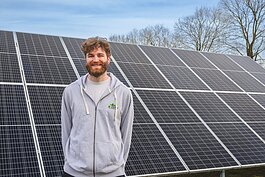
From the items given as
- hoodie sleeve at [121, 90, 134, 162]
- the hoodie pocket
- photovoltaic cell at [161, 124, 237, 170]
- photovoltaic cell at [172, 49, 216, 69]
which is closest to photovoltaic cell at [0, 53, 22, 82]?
photovoltaic cell at [161, 124, 237, 170]

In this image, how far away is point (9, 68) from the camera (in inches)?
317

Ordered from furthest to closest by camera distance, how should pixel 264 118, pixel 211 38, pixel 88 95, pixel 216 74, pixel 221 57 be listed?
pixel 211 38 → pixel 221 57 → pixel 216 74 → pixel 264 118 → pixel 88 95

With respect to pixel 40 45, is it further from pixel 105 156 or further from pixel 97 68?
pixel 105 156

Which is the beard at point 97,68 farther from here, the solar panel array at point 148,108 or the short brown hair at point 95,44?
the solar panel array at point 148,108

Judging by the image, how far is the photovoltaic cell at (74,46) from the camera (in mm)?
9720

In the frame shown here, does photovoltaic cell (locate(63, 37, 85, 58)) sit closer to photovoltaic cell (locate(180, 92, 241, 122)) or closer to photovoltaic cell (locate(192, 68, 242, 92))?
photovoltaic cell (locate(180, 92, 241, 122))

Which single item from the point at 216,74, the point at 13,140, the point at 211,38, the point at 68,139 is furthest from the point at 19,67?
the point at 211,38

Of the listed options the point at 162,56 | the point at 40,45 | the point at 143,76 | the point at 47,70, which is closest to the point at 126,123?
the point at 47,70

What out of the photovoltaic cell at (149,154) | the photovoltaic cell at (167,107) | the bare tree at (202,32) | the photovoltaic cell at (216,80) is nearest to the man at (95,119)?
the photovoltaic cell at (149,154)

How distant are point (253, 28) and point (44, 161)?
35.1 meters

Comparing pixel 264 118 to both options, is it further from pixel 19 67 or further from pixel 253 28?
pixel 253 28

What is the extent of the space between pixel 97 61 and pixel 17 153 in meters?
3.61

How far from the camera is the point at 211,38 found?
41625mm

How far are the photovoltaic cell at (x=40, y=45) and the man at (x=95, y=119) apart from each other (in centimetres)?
638
